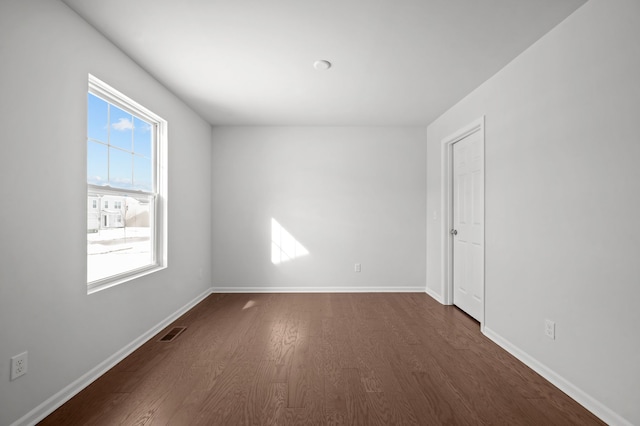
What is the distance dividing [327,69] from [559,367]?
297 cm

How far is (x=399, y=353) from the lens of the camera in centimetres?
265

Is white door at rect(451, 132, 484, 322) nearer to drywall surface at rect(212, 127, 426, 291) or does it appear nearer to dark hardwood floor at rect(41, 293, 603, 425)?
dark hardwood floor at rect(41, 293, 603, 425)

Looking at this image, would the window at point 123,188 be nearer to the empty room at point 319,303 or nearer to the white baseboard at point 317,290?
the empty room at point 319,303

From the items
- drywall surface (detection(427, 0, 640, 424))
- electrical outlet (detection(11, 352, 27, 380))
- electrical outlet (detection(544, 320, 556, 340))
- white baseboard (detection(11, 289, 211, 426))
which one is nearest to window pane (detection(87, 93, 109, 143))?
electrical outlet (detection(11, 352, 27, 380))

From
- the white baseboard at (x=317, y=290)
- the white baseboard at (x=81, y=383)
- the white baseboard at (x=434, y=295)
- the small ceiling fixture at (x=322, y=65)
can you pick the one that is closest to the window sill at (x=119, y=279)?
the white baseboard at (x=81, y=383)

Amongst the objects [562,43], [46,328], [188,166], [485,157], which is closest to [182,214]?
[188,166]

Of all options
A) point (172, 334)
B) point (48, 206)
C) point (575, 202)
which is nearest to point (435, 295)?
point (575, 202)

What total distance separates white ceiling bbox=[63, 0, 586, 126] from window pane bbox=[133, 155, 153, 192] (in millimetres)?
837

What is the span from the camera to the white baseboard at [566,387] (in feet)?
5.78

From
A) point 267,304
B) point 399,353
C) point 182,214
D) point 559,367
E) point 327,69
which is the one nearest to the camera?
point 559,367

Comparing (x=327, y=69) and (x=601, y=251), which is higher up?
(x=327, y=69)

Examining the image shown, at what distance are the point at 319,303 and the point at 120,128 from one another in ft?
9.73

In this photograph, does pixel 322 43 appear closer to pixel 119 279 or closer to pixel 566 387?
pixel 119 279

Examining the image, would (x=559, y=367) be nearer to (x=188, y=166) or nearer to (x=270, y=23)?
(x=270, y=23)
